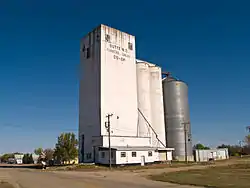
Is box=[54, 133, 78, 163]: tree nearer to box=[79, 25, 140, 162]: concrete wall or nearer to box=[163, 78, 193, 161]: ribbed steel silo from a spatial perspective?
box=[79, 25, 140, 162]: concrete wall

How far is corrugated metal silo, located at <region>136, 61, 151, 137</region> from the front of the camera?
226ft

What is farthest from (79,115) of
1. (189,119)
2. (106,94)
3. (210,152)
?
(210,152)

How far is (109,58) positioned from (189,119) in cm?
2960

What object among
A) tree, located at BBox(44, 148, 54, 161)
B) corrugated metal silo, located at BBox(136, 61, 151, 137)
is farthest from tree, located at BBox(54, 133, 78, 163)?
tree, located at BBox(44, 148, 54, 161)

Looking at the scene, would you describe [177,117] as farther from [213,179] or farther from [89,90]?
[213,179]

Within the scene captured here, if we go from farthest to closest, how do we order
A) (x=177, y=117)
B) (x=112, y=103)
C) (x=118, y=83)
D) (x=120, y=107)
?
(x=177, y=117) < (x=118, y=83) < (x=120, y=107) < (x=112, y=103)

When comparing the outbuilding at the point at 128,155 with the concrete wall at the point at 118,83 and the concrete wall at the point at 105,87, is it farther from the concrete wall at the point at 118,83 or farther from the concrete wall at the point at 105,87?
the concrete wall at the point at 118,83

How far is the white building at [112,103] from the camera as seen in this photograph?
5919 cm

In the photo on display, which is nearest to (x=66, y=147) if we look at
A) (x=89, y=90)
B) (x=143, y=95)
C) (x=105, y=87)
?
(x=89, y=90)

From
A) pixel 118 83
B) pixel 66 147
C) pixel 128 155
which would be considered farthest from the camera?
→ pixel 66 147

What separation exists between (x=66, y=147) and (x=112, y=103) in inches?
728

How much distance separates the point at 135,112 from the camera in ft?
219

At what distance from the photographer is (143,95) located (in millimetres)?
71875

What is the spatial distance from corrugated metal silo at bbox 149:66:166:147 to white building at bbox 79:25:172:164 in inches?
60.2
